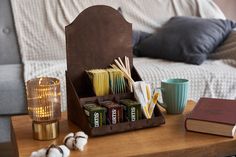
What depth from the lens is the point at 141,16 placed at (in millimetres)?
2531

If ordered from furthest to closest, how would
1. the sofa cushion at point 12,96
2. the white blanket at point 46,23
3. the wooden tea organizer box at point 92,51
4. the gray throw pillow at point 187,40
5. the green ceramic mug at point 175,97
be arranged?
the white blanket at point 46,23 < the gray throw pillow at point 187,40 < the sofa cushion at point 12,96 < the green ceramic mug at point 175,97 < the wooden tea organizer box at point 92,51

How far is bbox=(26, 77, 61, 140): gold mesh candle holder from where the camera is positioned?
1084mm

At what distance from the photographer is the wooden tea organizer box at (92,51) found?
119cm

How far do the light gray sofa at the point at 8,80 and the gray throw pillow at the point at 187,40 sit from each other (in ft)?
2.36

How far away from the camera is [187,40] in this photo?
223cm

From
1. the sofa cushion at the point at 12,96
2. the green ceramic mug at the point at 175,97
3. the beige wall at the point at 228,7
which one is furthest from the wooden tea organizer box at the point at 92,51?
the beige wall at the point at 228,7

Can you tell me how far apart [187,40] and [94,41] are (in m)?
1.07

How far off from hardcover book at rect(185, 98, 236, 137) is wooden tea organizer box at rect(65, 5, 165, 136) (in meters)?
0.10

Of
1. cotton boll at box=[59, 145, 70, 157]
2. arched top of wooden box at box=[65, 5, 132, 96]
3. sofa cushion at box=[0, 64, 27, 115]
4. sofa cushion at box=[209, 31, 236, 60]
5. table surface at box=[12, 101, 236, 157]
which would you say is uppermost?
arched top of wooden box at box=[65, 5, 132, 96]

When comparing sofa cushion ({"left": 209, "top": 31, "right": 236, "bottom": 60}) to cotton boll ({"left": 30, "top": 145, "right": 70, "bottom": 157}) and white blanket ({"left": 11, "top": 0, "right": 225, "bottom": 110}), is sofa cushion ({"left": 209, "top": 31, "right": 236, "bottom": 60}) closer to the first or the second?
white blanket ({"left": 11, "top": 0, "right": 225, "bottom": 110})

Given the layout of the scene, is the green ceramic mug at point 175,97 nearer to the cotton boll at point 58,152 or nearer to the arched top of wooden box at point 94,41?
the arched top of wooden box at point 94,41

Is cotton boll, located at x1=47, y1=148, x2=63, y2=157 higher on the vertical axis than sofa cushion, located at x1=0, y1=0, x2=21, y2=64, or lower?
lower

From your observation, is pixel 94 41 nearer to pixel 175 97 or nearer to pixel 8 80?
pixel 175 97

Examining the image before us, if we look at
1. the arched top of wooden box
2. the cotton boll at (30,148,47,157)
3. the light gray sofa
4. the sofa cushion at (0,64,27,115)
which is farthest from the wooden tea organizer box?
the sofa cushion at (0,64,27,115)
